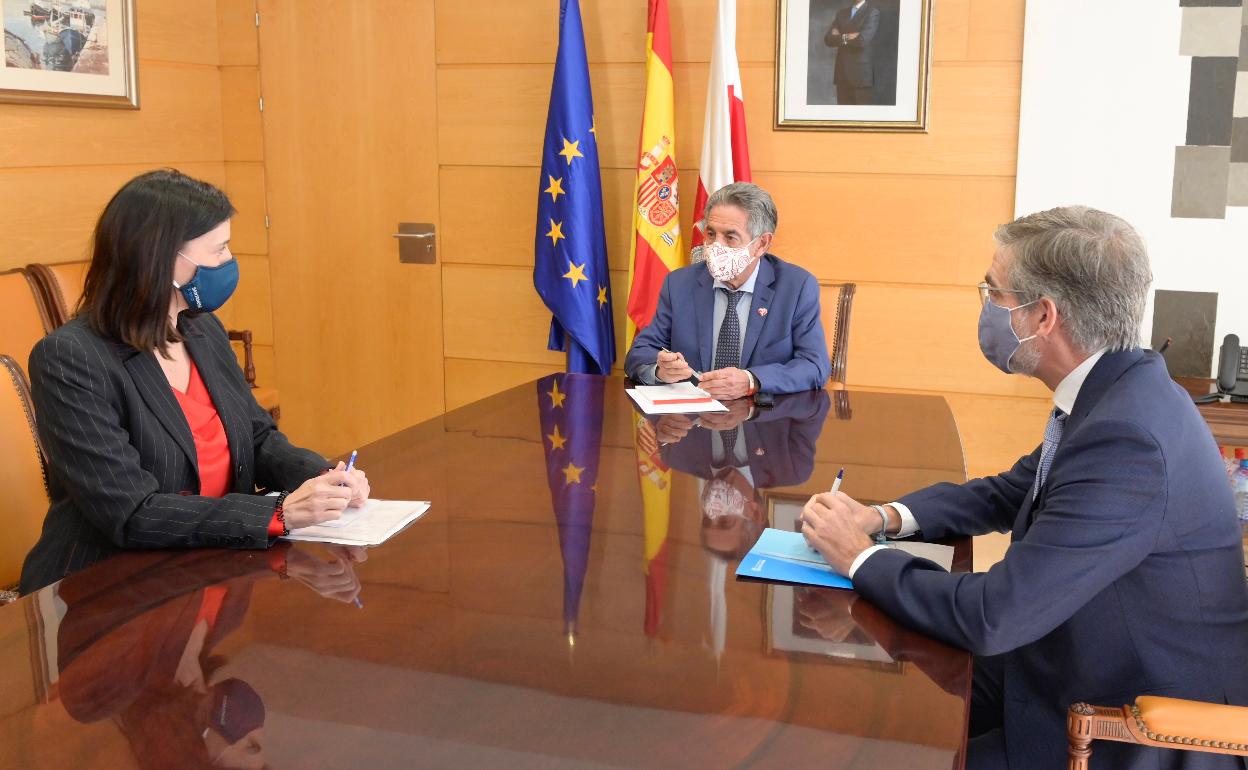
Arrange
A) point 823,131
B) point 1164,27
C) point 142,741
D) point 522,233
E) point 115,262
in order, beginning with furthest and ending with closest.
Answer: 1. point 522,233
2. point 823,131
3. point 1164,27
4. point 115,262
5. point 142,741

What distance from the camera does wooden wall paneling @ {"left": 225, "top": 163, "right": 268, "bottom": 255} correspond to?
17.6 feet

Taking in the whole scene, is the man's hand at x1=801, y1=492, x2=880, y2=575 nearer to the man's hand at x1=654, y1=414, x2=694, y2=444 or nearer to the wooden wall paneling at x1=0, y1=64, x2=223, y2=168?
the man's hand at x1=654, y1=414, x2=694, y2=444

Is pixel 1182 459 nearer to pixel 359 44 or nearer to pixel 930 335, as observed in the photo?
pixel 930 335

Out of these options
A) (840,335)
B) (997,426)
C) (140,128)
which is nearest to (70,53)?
(140,128)

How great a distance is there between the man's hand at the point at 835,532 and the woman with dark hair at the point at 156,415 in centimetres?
78

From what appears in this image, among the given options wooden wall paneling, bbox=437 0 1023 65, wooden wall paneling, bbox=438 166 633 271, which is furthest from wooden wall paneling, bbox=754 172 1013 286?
wooden wall paneling, bbox=438 166 633 271

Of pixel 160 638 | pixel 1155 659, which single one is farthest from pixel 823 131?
pixel 160 638

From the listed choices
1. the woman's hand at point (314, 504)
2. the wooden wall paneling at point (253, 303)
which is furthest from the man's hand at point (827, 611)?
the wooden wall paneling at point (253, 303)

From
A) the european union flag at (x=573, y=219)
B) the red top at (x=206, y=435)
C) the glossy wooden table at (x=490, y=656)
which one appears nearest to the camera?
the glossy wooden table at (x=490, y=656)

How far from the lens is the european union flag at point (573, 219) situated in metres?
4.53

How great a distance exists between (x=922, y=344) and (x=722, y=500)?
101 inches

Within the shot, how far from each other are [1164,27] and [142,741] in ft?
13.1

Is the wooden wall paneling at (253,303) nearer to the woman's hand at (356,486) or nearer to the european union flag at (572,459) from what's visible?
the european union flag at (572,459)

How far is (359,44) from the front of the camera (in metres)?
5.04
